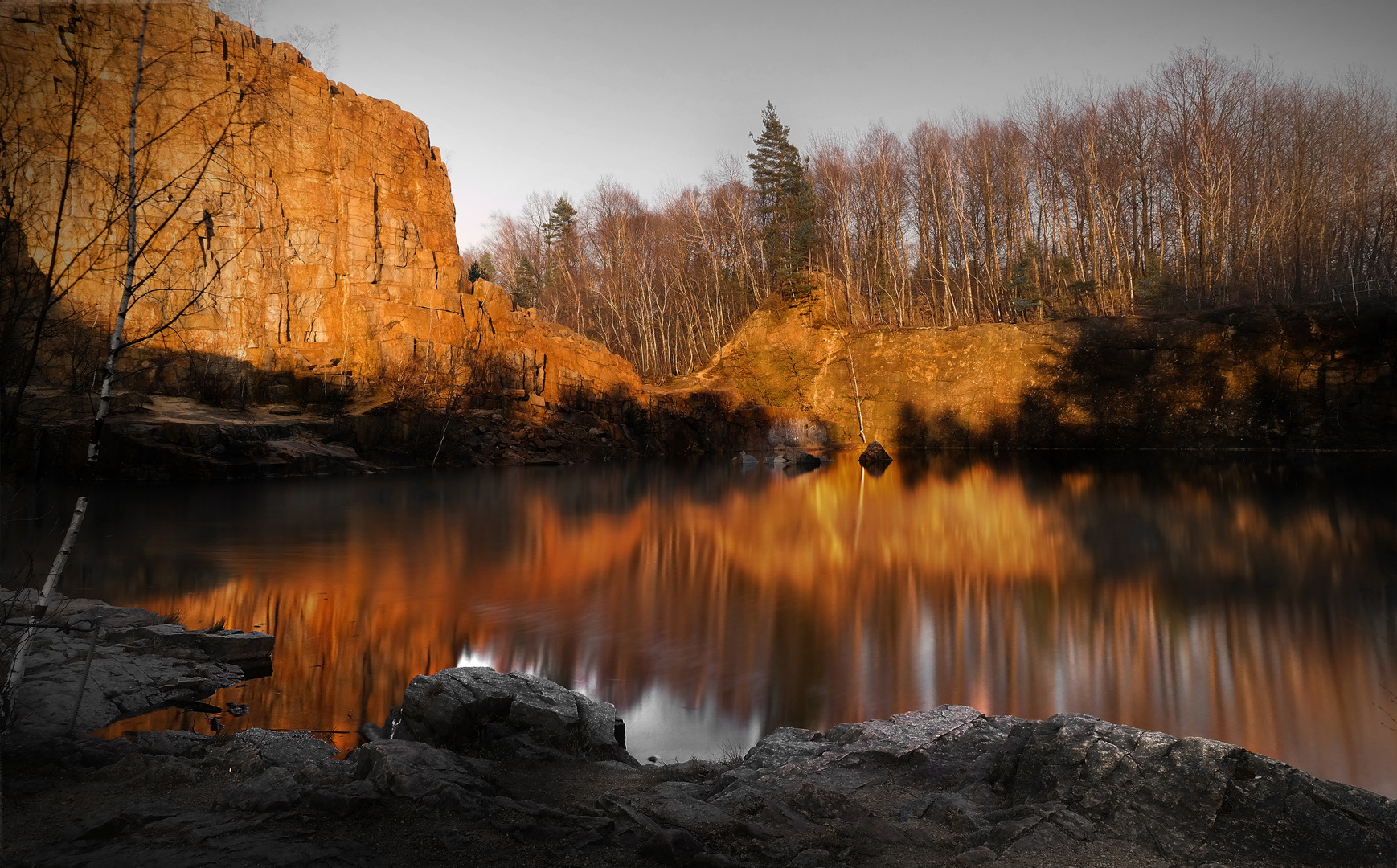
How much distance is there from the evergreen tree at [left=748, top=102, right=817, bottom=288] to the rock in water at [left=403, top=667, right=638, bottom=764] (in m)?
Answer: 45.4

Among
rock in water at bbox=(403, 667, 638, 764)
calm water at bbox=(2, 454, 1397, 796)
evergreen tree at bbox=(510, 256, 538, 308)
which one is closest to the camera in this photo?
rock in water at bbox=(403, 667, 638, 764)

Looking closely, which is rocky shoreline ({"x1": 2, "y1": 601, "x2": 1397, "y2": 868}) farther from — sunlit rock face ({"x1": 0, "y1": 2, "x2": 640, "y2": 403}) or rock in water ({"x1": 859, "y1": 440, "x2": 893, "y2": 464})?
rock in water ({"x1": 859, "y1": 440, "x2": 893, "y2": 464})

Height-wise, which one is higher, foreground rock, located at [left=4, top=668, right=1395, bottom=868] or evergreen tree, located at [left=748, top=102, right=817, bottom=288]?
evergreen tree, located at [left=748, top=102, right=817, bottom=288]

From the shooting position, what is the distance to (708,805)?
12.7 feet

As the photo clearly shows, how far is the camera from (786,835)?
356 centimetres

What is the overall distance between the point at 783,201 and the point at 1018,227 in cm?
1657

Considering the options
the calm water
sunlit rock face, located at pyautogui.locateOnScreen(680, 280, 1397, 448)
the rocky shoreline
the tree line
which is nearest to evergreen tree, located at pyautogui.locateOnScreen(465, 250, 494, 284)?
the tree line

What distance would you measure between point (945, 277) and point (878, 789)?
4774 cm

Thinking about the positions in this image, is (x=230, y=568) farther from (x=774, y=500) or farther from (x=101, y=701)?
(x=774, y=500)

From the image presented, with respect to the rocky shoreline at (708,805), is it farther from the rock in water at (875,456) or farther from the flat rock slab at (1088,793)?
the rock in water at (875,456)

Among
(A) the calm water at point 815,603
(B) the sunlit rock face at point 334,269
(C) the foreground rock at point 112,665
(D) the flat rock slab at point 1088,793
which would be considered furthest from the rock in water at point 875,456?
(D) the flat rock slab at point 1088,793

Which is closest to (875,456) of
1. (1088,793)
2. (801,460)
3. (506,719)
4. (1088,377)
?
(801,460)

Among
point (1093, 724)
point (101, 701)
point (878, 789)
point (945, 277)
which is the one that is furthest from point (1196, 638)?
point (945, 277)

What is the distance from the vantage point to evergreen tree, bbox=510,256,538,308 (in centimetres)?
5938
